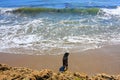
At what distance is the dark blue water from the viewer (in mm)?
17234

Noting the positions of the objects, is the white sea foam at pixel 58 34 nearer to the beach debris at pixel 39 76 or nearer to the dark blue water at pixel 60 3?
the beach debris at pixel 39 76

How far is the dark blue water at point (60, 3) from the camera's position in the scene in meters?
17.2

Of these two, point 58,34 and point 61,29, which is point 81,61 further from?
point 61,29

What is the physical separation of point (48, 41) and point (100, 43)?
6.40ft

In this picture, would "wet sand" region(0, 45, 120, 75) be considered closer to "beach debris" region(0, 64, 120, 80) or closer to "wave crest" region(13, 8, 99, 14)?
"beach debris" region(0, 64, 120, 80)

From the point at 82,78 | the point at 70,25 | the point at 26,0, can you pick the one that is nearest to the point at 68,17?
the point at 70,25

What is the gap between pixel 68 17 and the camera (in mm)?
14047

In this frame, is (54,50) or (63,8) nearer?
(54,50)

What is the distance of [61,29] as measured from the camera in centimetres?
1119

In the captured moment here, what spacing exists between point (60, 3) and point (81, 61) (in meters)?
10.7

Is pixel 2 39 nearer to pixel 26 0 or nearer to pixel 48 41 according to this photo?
pixel 48 41

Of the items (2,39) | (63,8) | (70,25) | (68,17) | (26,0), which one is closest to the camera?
(2,39)

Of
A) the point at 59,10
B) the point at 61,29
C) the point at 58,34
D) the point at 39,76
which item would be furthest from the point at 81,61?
the point at 59,10

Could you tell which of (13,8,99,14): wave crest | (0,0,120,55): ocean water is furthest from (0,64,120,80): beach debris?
(13,8,99,14): wave crest
